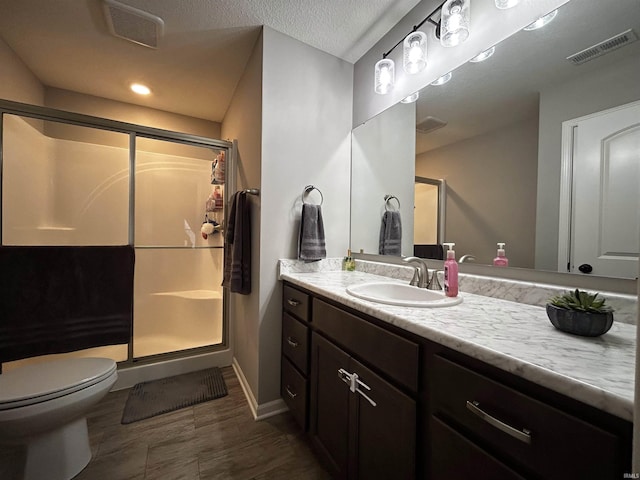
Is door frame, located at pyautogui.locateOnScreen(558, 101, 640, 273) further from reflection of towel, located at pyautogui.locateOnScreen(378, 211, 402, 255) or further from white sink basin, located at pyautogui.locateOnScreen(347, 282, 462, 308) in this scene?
reflection of towel, located at pyautogui.locateOnScreen(378, 211, 402, 255)

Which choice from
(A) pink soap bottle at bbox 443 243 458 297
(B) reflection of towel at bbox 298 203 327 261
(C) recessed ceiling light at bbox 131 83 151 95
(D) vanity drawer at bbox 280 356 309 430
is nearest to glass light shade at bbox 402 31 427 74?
(B) reflection of towel at bbox 298 203 327 261

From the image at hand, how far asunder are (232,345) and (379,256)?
1.55 metres

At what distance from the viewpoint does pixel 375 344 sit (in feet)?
2.83

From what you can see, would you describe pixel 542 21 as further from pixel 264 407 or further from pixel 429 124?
pixel 264 407

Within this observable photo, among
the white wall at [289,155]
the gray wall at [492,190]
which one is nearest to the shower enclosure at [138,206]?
the white wall at [289,155]

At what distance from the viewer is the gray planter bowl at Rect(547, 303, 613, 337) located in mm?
633

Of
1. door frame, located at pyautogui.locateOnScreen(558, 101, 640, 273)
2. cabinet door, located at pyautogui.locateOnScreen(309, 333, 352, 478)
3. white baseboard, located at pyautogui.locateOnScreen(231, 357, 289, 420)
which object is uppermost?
door frame, located at pyautogui.locateOnScreen(558, 101, 640, 273)

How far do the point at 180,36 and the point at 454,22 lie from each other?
168cm

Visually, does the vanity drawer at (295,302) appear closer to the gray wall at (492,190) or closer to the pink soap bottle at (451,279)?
the pink soap bottle at (451,279)

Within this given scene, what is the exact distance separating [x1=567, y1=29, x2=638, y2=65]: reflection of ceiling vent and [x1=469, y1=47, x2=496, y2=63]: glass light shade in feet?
1.00

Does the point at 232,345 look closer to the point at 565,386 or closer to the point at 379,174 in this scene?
the point at 379,174

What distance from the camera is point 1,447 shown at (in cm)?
130

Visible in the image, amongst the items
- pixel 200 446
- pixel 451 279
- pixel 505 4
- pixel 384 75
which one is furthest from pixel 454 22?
pixel 200 446

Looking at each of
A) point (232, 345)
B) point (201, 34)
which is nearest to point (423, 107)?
point (201, 34)
